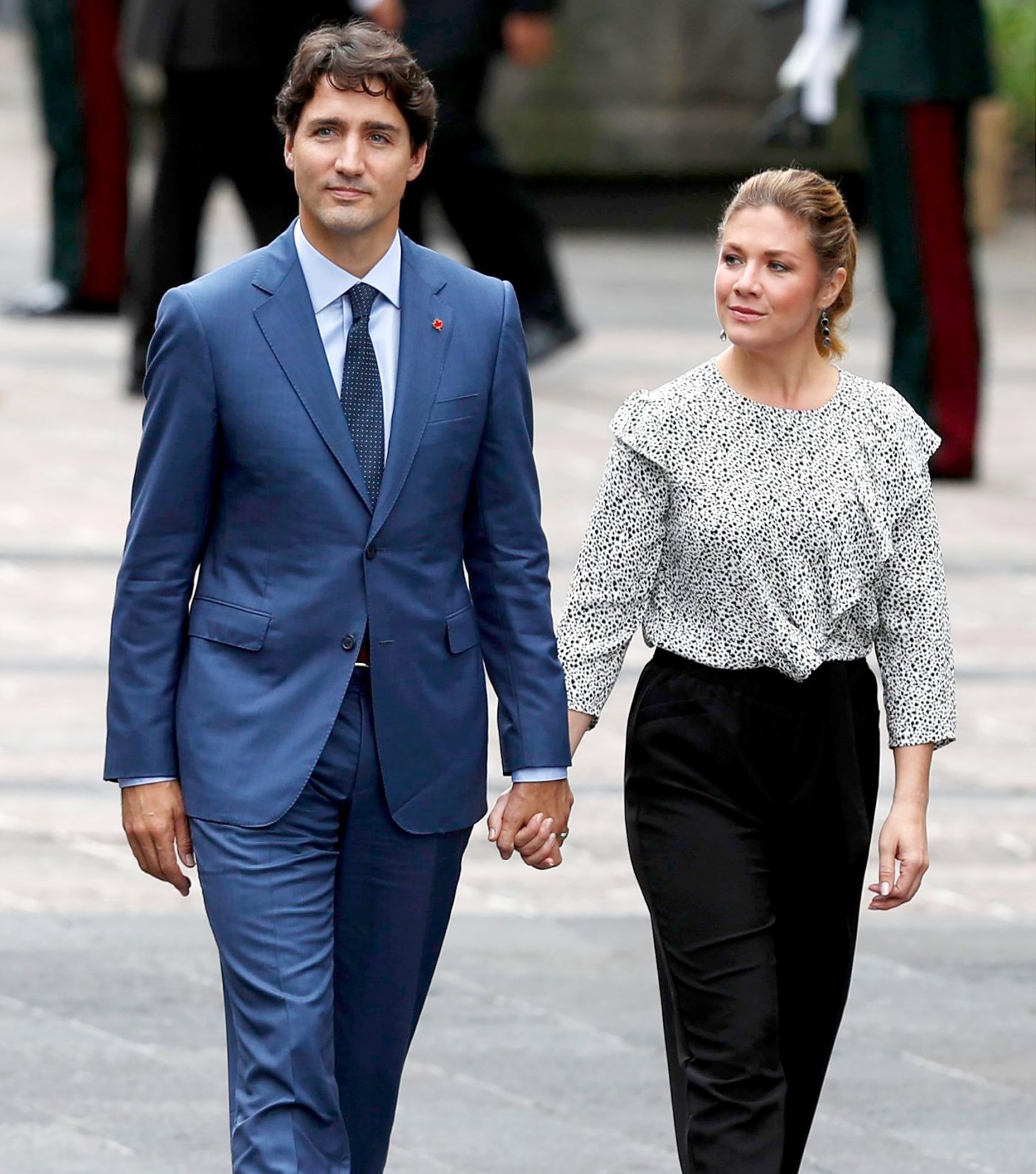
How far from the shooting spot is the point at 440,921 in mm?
3373

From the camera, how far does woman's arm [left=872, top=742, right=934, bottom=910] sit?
3445 millimetres

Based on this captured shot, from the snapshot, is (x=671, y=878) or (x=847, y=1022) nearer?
(x=671, y=878)

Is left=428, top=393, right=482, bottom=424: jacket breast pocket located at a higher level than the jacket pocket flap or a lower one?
higher

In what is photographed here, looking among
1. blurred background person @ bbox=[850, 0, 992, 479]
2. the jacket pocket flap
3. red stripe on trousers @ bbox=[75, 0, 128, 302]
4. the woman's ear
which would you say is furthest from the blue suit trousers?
red stripe on trousers @ bbox=[75, 0, 128, 302]

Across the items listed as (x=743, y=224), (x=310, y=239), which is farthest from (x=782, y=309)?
(x=310, y=239)

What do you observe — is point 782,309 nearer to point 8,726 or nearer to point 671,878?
point 671,878

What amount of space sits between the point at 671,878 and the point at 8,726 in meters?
3.13

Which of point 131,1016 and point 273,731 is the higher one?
point 273,731

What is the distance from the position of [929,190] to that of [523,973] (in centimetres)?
440

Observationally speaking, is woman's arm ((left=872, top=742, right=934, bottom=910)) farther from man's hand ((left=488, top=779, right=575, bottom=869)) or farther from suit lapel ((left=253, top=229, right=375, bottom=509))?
suit lapel ((left=253, top=229, right=375, bottom=509))

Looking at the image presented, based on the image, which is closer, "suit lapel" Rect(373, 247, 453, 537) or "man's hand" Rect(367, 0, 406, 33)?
"suit lapel" Rect(373, 247, 453, 537)

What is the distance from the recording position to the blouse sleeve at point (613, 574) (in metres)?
3.43

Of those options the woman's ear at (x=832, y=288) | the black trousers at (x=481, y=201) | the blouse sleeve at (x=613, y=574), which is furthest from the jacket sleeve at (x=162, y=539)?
the black trousers at (x=481, y=201)

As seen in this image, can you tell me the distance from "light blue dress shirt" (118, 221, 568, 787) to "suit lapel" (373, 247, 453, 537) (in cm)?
2
